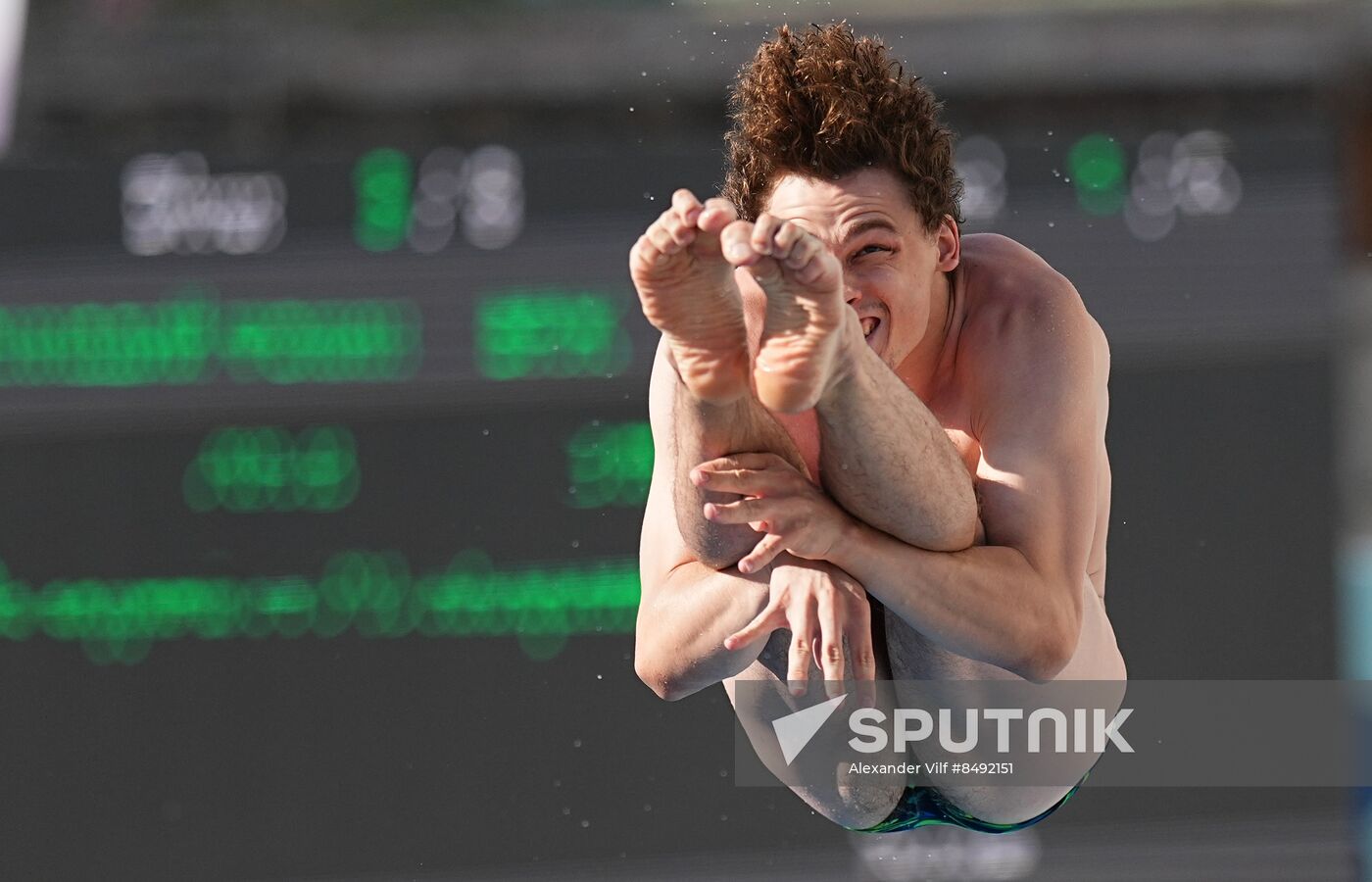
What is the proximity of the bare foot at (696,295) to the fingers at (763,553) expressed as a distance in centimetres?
26

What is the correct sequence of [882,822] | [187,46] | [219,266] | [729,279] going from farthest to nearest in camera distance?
1. [187,46]
2. [219,266]
3. [882,822]
4. [729,279]

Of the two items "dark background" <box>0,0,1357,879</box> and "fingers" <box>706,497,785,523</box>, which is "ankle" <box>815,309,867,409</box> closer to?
"fingers" <box>706,497,785,523</box>

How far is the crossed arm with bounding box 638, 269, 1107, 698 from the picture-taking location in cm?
289

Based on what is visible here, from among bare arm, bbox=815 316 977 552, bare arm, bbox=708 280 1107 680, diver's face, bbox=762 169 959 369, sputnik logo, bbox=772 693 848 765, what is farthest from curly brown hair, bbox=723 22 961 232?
sputnik logo, bbox=772 693 848 765

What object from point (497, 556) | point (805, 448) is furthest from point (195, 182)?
point (805, 448)

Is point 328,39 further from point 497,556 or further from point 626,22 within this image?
point 497,556

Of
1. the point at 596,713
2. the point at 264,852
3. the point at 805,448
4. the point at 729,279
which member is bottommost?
the point at 264,852

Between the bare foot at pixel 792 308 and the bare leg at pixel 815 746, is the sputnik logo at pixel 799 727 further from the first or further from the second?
the bare foot at pixel 792 308

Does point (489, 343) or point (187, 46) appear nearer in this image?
point (489, 343)

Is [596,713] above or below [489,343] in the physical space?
below

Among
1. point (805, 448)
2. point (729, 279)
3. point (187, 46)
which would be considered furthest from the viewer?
point (187, 46)

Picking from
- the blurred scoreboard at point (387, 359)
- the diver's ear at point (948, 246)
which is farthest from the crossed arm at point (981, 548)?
the blurred scoreboard at point (387, 359)

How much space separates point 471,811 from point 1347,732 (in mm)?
3131

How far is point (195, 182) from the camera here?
6629 mm
